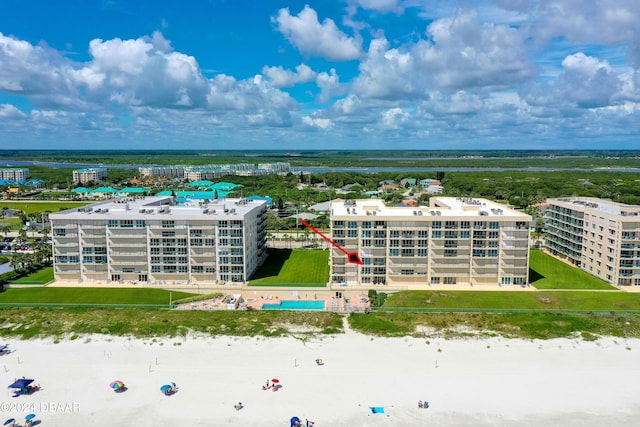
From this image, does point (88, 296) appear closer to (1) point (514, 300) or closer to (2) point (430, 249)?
(2) point (430, 249)

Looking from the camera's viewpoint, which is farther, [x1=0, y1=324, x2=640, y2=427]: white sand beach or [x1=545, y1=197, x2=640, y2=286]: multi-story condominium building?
[x1=545, y1=197, x2=640, y2=286]: multi-story condominium building

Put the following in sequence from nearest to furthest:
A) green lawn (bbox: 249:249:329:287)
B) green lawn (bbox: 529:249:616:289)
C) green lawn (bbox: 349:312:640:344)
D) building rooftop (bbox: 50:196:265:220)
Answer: green lawn (bbox: 349:312:640:344) → green lawn (bbox: 529:249:616:289) → building rooftop (bbox: 50:196:265:220) → green lawn (bbox: 249:249:329:287)

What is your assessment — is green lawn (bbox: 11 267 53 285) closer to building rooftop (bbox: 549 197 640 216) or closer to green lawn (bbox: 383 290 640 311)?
green lawn (bbox: 383 290 640 311)

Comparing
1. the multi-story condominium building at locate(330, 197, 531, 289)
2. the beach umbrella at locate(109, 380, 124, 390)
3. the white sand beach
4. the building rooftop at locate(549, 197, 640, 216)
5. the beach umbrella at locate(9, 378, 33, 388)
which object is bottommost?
the white sand beach

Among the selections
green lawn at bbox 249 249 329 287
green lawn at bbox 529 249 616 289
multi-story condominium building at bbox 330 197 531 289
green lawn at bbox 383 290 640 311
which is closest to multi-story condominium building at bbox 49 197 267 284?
green lawn at bbox 249 249 329 287

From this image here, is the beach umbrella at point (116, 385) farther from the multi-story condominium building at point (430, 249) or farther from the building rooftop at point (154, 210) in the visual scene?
the multi-story condominium building at point (430, 249)

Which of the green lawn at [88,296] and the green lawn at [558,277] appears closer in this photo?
the green lawn at [88,296]

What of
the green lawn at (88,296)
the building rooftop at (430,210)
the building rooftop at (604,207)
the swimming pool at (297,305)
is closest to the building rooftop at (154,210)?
the green lawn at (88,296)
